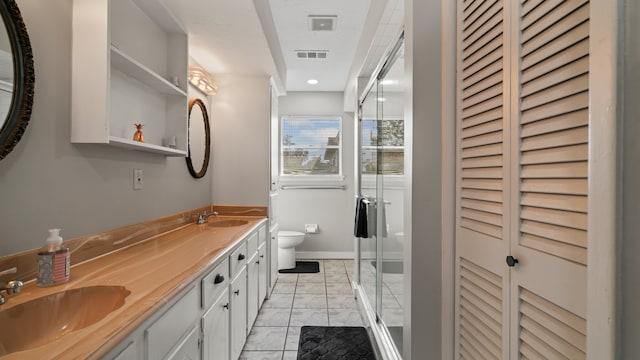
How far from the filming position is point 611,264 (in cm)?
47

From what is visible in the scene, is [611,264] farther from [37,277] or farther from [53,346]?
[37,277]

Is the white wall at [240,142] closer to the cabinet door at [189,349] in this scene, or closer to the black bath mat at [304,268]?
the black bath mat at [304,268]

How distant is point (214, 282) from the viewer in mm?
1456

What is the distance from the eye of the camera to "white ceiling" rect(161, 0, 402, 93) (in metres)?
1.85

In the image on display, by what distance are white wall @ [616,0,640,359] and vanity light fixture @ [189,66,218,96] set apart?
2.60m

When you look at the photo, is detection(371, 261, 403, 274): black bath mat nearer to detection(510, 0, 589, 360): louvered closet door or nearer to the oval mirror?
detection(510, 0, 589, 360): louvered closet door

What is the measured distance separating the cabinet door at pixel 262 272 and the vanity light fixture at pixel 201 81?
4.91 ft

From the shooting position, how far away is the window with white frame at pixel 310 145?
4.55 metres

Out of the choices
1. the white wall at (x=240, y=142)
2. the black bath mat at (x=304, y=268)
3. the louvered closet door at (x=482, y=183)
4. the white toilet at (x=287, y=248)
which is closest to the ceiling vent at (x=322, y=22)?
the white wall at (x=240, y=142)

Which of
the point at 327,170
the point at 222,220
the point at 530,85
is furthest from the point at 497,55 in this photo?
the point at 327,170

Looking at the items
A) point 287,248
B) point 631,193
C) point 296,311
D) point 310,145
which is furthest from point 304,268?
point 631,193

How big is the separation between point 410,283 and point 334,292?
226cm

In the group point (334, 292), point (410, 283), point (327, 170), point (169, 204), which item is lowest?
point (334, 292)

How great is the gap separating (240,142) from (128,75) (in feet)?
4.63
